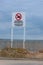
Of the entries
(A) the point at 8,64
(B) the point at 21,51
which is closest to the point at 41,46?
(B) the point at 21,51

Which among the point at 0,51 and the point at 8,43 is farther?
the point at 8,43

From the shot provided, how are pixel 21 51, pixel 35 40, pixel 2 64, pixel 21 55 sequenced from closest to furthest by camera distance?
pixel 2 64 < pixel 21 55 < pixel 21 51 < pixel 35 40

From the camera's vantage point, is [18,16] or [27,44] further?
[27,44]

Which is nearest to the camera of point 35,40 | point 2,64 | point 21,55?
point 2,64

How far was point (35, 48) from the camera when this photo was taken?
29.7 m

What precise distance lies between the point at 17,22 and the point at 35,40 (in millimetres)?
2849

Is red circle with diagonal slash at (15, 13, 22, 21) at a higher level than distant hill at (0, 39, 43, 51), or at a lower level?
higher

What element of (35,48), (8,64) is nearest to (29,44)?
(35,48)

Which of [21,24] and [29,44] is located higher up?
[21,24]

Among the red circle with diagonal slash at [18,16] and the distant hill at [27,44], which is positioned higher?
the red circle with diagonal slash at [18,16]

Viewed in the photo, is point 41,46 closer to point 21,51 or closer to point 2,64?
point 21,51

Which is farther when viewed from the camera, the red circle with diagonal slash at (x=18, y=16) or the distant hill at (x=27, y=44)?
the distant hill at (x=27, y=44)

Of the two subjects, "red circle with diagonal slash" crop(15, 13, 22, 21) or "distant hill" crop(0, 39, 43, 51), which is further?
"distant hill" crop(0, 39, 43, 51)

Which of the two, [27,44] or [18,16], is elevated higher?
[18,16]
